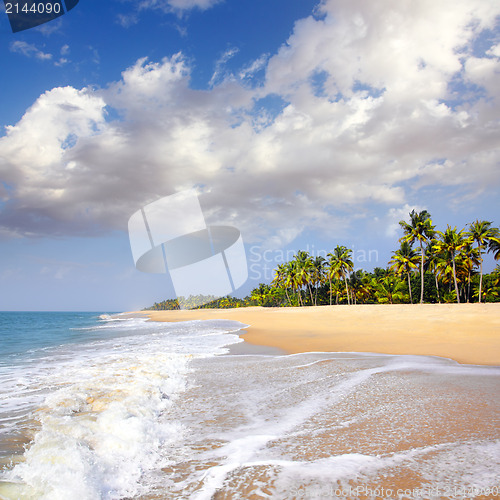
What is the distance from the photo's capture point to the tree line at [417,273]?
143 ft

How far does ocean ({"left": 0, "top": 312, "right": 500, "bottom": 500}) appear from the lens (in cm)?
269

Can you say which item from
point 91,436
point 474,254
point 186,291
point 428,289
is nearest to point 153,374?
point 91,436

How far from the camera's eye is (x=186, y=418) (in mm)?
4633

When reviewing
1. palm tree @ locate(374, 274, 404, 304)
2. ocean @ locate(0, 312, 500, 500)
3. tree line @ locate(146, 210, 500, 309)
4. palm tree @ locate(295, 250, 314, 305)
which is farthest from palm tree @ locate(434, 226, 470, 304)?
ocean @ locate(0, 312, 500, 500)

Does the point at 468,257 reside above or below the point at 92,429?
above

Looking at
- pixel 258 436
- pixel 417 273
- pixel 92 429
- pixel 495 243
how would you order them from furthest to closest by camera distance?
pixel 417 273
pixel 495 243
pixel 92 429
pixel 258 436

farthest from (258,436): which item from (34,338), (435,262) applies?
(435,262)

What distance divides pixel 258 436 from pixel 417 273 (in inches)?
2394

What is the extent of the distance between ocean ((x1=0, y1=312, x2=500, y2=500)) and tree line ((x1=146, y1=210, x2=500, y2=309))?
42.6 metres

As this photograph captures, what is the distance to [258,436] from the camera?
3789 mm

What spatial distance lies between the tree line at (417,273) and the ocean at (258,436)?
4261cm

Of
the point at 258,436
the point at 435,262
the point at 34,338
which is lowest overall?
the point at 34,338

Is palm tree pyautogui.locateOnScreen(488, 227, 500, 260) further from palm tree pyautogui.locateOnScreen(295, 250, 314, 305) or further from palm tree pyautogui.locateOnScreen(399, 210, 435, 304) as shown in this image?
palm tree pyautogui.locateOnScreen(295, 250, 314, 305)

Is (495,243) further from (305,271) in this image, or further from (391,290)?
(305,271)
